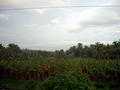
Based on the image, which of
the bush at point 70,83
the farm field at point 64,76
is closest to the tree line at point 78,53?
the farm field at point 64,76

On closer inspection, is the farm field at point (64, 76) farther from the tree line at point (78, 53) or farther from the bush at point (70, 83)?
the tree line at point (78, 53)

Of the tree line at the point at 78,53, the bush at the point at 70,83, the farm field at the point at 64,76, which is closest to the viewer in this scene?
the bush at the point at 70,83

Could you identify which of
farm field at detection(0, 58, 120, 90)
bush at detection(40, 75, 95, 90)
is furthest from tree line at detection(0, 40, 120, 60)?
bush at detection(40, 75, 95, 90)

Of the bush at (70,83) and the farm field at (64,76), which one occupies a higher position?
the bush at (70,83)

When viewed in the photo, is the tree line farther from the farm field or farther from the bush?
the bush

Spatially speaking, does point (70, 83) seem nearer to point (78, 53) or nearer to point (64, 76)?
point (64, 76)

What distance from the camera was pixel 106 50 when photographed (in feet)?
106

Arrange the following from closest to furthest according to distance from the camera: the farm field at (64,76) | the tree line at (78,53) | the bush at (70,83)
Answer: the bush at (70,83) → the farm field at (64,76) → the tree line at (78,53)

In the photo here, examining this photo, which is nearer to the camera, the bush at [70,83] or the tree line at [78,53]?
the bush at [70,83]

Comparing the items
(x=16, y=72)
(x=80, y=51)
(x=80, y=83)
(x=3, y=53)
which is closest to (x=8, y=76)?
(x=16, y=72)

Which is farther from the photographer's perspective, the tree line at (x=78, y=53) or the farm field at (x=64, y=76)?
the tree line at (x=78, y=53)

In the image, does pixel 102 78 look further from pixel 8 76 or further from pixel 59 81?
pixel 8 76

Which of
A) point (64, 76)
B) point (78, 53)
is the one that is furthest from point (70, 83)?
point (78, 53)

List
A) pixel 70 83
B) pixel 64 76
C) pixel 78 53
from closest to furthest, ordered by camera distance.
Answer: pixel 70 83, pixel 64 76, pixel 78 53
